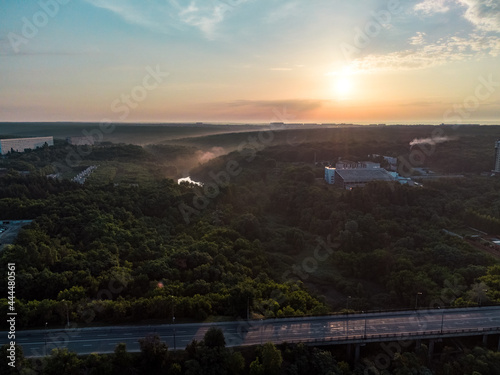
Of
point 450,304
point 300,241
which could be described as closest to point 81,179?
point 300,241

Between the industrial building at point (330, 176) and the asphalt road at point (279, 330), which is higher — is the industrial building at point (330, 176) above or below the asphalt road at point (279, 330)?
above

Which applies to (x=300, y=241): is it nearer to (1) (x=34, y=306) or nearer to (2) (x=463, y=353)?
(2) (x=463, y=353)

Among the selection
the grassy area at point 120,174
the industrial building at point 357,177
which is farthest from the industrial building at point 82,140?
the industrial building at point 357,177

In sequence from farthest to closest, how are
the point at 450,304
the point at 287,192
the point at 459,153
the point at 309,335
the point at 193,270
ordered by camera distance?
1. the point at 459,153
2. the point at 287,192
3. the point at 193,270
4. the point at 450,304
5. the point at 309,335

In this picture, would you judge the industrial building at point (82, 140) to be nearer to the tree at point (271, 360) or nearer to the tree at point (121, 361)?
the tree at point (121, 361)

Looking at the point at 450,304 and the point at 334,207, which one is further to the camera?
the point at 334,207

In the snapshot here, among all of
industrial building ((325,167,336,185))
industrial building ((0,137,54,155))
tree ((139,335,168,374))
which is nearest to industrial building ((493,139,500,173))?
industrial building ((325,167,336,185))

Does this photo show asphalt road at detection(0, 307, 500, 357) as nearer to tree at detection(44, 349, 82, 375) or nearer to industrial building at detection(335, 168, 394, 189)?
tree at detection(44, 349, 82, 375)

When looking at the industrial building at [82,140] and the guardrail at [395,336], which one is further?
the industrial building at [82,140]
